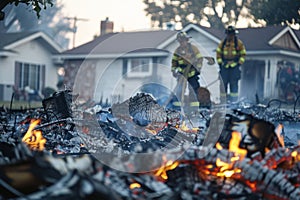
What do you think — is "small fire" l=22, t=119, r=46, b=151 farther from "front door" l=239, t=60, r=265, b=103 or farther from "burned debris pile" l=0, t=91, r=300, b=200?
"front door" l=239, t=60, r=265, b=103

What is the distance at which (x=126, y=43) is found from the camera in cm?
3272

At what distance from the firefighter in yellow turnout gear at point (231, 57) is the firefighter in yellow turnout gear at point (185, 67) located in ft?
2.34

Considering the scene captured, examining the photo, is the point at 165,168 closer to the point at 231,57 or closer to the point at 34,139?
the point at 34,139

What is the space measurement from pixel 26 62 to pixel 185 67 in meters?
23.4

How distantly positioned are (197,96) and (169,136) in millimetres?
5771

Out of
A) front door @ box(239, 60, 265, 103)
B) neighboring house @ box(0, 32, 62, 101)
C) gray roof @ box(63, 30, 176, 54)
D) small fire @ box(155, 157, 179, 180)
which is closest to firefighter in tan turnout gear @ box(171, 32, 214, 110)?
small fire @ box(155, 157, 179, 180)

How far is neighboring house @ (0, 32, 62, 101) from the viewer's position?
32.7 metres

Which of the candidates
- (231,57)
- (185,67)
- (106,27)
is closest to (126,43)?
(106,27)

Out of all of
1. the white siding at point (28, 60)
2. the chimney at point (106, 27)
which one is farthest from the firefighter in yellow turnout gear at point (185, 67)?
the chimney at point (106, 27)

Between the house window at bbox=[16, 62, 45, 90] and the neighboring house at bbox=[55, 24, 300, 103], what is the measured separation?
5.58 feet

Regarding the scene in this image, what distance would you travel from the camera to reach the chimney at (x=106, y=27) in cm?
3727

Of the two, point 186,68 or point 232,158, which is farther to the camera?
point 186,68

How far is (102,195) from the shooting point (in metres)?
3.04

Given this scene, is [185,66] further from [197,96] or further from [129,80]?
[129,80]
